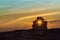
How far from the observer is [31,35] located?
2455 cm

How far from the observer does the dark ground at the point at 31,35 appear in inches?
951

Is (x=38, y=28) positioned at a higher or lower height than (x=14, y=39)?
higher

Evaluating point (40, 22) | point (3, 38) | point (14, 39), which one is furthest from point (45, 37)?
point (3, 38)

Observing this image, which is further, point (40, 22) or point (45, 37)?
point (45, 37)

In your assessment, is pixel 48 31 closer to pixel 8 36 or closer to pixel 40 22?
pixel 40 22

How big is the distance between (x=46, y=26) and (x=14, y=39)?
520cm

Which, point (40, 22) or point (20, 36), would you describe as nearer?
point (40, 22)

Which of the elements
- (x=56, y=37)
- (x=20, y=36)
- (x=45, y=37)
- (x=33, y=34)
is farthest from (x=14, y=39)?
(x=56, y=37)

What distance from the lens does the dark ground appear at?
24.2m

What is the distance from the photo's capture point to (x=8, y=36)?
25375 mm

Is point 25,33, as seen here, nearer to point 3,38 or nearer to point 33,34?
point 33,34

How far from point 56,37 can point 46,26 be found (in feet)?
7.89

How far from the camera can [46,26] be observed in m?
23.4

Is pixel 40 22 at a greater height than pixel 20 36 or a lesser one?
greater
